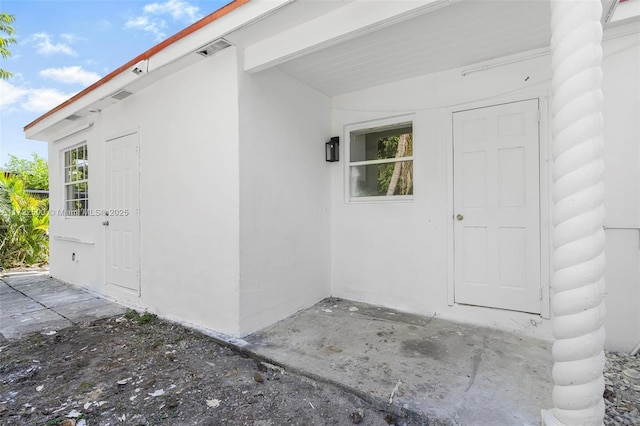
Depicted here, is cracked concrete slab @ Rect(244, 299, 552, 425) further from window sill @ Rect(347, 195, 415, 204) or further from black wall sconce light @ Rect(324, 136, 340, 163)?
black wall sconce light @ Rect(324, 136, 340, 163)

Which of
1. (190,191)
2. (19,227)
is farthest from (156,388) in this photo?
(19,227)

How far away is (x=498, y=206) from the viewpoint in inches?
124

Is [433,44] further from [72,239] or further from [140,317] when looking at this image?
[72,239]

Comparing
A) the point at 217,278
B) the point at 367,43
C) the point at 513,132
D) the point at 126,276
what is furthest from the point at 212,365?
the point at 513,132

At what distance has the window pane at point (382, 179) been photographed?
377 centimetres

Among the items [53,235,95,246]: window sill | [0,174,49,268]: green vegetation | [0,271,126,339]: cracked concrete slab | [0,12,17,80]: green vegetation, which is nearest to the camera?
[0,271,126,339]: cracked concrete slab

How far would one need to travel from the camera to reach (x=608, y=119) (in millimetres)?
2613

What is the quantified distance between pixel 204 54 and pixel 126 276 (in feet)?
10.0

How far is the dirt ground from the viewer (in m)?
1.87

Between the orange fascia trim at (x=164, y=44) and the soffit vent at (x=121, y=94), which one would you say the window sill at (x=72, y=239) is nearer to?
the orange fascia trim at (x=164, y=44)

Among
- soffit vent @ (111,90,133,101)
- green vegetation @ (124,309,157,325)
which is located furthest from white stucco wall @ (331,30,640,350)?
soffit vent @ (111,90,133,101)

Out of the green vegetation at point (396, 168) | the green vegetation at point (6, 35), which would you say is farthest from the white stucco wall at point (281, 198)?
the green vegetation at point (6, 35)

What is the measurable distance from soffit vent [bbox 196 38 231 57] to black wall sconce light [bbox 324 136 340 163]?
1743 mm

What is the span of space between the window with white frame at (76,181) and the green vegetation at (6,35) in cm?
545
